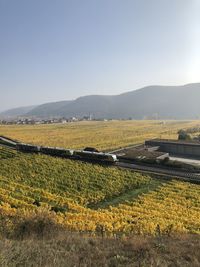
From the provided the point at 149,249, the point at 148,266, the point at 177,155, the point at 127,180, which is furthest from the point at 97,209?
the point at 177,155

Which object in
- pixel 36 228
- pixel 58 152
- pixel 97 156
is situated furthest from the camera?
pixel 58 152

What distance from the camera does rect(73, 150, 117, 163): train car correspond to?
59.4 meters

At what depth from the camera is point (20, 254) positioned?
12.9 meters

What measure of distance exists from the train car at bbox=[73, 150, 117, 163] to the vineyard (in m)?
3.13

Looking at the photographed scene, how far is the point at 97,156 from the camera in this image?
61.2m

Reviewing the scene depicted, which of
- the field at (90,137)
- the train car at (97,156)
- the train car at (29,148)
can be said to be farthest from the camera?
the field at (90,137)

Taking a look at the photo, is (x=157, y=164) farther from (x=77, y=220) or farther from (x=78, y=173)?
(x=77, y=220)

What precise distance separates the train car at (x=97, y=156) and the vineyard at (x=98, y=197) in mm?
3130

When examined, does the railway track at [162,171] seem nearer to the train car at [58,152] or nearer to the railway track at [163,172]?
the railway track at [163,172]

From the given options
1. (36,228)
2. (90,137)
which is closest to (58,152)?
(36,228)

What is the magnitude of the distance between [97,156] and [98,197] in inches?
851

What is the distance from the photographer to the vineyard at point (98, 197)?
27953 millimetres

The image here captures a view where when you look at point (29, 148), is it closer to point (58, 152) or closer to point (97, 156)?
point (58, 152)

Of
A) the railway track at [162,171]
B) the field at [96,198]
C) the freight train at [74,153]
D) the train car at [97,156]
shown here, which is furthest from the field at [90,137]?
the field at [96,198]
